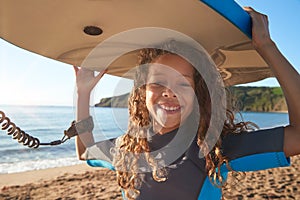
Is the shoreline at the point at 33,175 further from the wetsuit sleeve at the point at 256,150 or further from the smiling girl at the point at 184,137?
the wetsuit sleeve at the point at 256,150

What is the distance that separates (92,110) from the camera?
1701 millimetres

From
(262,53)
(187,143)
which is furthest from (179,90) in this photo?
(262,53)

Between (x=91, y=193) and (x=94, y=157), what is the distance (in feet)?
14.3

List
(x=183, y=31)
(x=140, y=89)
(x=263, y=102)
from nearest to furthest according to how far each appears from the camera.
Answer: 1. (x=183, y=31)
2. (x=140, y=89)
3. (x=263, y=102)

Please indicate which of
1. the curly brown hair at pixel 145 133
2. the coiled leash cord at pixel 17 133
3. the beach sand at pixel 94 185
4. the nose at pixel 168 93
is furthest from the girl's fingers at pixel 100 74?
the beach sand at pixel 94 185

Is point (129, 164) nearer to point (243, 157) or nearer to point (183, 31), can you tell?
point (243, 157)

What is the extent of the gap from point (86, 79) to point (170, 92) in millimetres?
592

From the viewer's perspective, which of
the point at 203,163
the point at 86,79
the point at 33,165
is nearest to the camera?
the point at 203,163

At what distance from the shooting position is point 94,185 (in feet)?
20.8

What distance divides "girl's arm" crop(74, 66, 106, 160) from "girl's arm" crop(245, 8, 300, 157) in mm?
911

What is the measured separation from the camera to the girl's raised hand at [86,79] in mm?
1703

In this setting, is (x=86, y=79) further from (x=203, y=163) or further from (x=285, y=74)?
(x=285, y=74)

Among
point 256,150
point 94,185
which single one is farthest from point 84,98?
point 94,185

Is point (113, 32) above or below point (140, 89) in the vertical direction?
above
